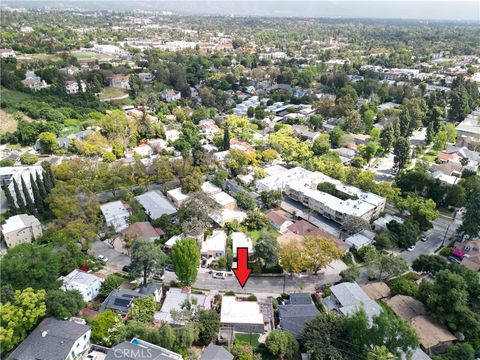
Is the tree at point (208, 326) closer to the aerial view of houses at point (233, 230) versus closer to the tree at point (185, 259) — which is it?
the aerial view of houses at point (233, 230)

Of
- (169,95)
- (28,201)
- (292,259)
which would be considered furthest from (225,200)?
(169,95)

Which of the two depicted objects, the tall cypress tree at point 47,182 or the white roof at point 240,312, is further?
the tall cypress tree at point 47,182

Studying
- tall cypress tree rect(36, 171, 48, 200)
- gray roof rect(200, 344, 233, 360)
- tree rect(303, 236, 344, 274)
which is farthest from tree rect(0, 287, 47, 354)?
tree rect(303, 236, 344, 274)

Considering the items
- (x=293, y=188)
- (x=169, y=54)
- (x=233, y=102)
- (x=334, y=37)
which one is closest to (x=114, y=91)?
(x=233, y=102)

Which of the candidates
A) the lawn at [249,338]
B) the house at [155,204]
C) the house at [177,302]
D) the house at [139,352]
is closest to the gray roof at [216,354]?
the house at [139,352]

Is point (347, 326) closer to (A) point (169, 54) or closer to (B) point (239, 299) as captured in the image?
(B) point (239, 299)

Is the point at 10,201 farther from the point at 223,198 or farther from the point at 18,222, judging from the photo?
the point at 223,198
